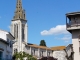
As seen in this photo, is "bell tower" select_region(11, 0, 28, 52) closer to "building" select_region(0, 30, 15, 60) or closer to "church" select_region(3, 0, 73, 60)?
"church" select_region(3, 0, 73, 60)

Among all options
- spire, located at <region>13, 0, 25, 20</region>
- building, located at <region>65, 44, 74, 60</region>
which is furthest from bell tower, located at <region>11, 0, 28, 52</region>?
building, located at <region>65, 44, 74, 60</region>

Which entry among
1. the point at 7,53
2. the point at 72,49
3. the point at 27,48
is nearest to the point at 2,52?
the point at 7,53

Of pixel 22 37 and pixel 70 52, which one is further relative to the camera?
pixel 22 37

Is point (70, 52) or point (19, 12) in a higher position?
point (19, 12)

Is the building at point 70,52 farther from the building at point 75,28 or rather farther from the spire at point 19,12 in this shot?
the spire at point 19,12

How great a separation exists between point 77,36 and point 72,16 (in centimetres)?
325

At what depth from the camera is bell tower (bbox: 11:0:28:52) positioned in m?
116

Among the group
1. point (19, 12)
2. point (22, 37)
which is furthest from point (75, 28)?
point (19, 12)

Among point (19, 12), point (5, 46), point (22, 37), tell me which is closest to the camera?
point (5, 46)

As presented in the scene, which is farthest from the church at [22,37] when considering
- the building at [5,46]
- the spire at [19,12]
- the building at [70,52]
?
the building at [70,52]

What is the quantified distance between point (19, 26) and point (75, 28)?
81394 mm

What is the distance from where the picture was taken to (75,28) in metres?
38.0

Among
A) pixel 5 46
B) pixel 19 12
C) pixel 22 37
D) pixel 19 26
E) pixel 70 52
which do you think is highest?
pixel 19 12

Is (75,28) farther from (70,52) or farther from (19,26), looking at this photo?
(19,26)
